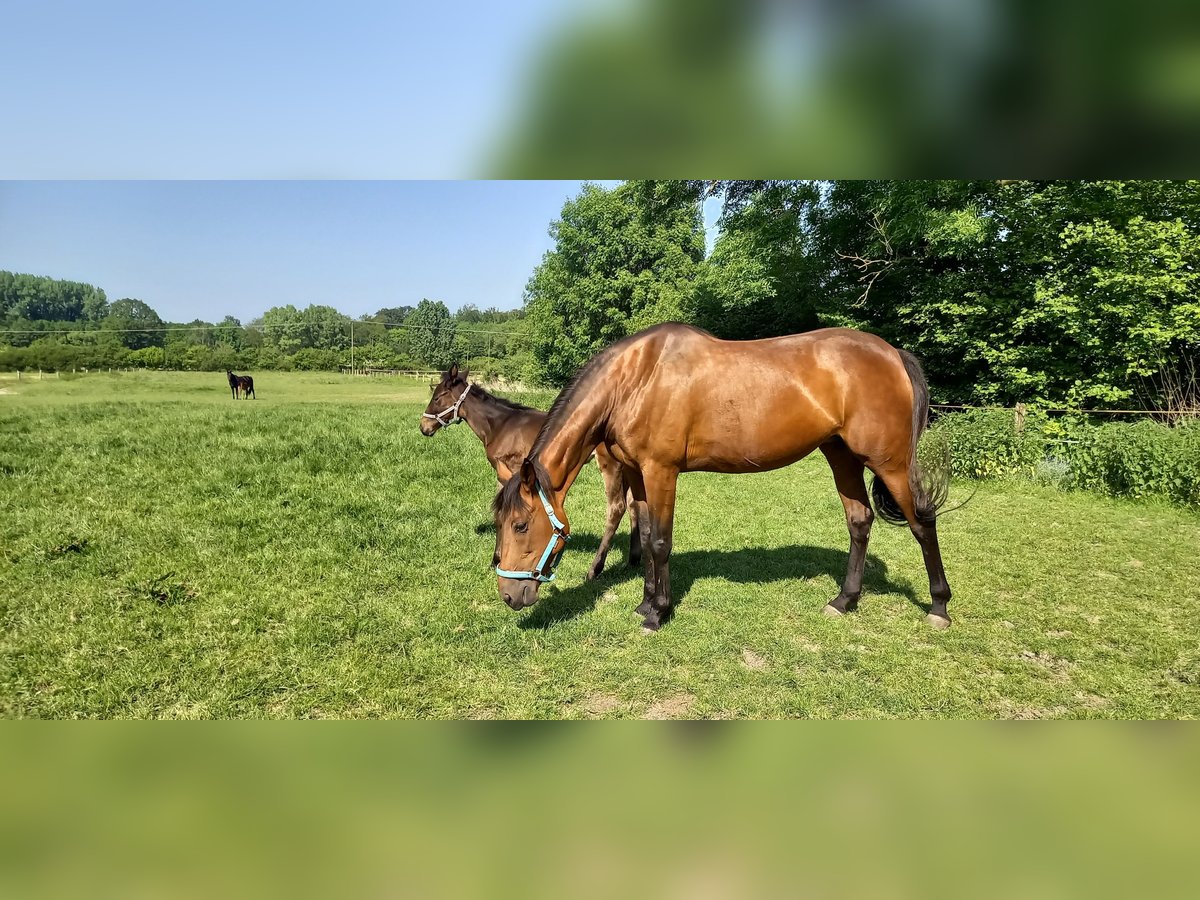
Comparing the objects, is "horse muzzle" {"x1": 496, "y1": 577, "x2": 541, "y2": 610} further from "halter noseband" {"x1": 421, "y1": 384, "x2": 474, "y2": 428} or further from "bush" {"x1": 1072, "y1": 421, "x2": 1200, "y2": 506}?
"bush" {"x1": 1072, "y1": 421, "x2": 1200, "y2": 506}

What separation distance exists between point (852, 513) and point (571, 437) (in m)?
2.52

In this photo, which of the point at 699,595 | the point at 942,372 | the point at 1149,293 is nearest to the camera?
the point at 699,595

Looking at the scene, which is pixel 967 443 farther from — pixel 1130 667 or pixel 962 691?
pixel 962 691

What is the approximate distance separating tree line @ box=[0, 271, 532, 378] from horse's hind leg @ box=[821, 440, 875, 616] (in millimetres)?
6212

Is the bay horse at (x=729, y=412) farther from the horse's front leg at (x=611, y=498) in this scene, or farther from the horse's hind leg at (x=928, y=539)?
the horse's front leg at (x=611, y=498)

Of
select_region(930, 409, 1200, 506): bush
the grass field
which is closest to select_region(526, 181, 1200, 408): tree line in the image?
select_region(930, 409, 1200, 506): bush

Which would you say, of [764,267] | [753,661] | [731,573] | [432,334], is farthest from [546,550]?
[764,267]

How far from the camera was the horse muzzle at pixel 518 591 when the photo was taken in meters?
3.30

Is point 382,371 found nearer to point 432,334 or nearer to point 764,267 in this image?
point 432,334

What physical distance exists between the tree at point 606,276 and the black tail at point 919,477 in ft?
62.6

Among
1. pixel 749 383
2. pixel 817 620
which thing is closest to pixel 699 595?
pixel 817 620

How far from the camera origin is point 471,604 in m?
4.32

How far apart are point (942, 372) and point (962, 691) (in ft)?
43.4
